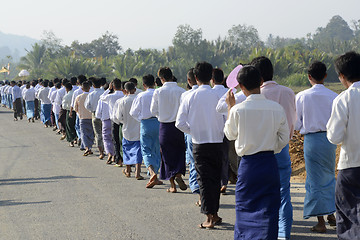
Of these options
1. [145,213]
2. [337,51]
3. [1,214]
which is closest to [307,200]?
[145,213]

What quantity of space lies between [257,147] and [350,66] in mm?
1127

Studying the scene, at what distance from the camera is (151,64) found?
4634 cm

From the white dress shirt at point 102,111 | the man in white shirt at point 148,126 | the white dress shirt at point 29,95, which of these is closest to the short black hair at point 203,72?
the man in white shirt at point 148,126

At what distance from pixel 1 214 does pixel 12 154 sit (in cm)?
728

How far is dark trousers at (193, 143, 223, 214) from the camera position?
23.1ft

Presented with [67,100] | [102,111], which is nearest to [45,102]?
[67,100]

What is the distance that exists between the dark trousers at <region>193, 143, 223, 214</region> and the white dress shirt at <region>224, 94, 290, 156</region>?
183 centimetres

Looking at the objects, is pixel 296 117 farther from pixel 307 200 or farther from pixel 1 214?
pixel 1 214

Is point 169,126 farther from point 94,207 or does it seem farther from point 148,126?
point 94,207

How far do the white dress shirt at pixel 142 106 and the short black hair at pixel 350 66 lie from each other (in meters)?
5.43

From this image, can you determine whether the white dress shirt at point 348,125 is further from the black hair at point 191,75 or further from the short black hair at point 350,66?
the black hair at point 191,75

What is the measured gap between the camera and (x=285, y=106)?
632 centimetres

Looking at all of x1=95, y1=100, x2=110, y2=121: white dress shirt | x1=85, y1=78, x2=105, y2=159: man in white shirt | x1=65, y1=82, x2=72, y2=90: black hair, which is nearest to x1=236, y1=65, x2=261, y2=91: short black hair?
x1=95, y1=100, x2=110, y2=121: white dress shirt

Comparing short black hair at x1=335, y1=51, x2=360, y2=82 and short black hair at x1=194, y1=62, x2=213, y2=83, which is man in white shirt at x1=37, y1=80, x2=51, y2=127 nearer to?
short black hair at x1=194, y1=62, x2=213, y2=83
